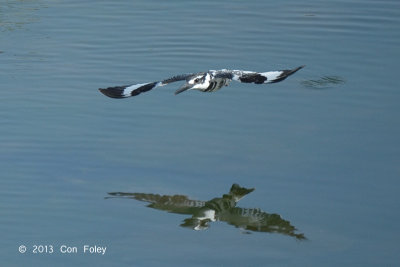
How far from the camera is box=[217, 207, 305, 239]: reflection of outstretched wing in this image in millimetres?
9117

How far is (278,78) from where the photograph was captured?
1020cm

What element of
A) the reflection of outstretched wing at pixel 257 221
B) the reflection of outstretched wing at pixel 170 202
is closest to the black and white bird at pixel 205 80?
the reflection of outstretched wing at pixel 170 202

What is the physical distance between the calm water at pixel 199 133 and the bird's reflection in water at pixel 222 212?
0.02m

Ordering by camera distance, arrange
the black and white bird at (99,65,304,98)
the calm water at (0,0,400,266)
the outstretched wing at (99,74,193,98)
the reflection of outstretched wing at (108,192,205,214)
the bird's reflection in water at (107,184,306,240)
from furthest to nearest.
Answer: the outstretched wing at (99,74,193,98)
the black and white bird at (99,65,304,98)
the reflection of outstretched wing at (108,192,205,214)
the bird's reflection in water at (107,184,306,240)
the calm water at (0,0,400,266)

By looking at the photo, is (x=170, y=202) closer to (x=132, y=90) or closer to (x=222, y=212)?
(x=222, y=212)

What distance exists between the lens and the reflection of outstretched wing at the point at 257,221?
9117 millimetres

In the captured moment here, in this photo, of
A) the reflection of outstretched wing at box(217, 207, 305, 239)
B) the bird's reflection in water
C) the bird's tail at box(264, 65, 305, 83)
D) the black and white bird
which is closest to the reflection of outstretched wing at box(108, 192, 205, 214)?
the bird's reflection in water

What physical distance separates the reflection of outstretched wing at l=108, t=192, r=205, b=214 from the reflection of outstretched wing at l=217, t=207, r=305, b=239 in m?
0.28

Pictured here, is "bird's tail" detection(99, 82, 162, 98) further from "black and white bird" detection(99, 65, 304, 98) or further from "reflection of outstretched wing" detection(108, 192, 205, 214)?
"reflection of outstretched wing" detection(108, 192, 205, 214)

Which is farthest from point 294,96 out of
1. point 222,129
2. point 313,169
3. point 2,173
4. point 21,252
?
point 21,252

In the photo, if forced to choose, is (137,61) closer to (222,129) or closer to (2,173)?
(222,129)

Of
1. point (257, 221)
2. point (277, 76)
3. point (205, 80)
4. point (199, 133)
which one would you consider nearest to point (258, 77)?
point (277, 76)

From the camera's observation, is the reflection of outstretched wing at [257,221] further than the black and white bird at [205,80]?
No

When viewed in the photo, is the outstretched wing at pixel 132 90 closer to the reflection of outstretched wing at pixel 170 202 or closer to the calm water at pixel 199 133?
the calm water at pixel 199 133
